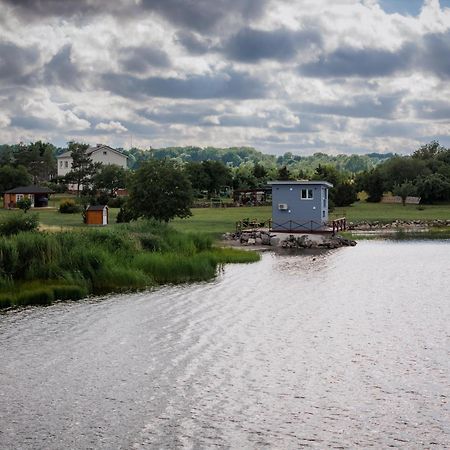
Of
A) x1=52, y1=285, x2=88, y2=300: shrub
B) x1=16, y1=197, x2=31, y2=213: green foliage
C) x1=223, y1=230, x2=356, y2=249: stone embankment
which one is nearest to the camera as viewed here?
x1=52, y1=285, x2=88, y2=300: shrub

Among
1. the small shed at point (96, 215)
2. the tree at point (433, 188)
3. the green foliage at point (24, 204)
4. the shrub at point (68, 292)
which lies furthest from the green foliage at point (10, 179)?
the shrub at point (68, 292)

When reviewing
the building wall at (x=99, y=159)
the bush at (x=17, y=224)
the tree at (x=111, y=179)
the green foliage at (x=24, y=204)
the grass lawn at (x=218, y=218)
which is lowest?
the grass lawn at (x=218, y=218)

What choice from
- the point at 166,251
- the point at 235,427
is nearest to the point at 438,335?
the point at 235,427

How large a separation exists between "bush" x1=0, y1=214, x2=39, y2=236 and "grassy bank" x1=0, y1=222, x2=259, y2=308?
313 cm

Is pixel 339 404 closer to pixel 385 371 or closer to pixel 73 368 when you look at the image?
pixel 385 371

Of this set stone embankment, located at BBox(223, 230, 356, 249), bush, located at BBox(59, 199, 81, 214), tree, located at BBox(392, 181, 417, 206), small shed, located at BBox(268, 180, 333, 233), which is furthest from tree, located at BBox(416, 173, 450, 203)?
bush, located at BBox(59, 199, 81, 214)

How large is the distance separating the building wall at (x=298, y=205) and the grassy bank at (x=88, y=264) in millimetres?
25869

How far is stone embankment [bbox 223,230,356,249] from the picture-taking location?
6200 cm

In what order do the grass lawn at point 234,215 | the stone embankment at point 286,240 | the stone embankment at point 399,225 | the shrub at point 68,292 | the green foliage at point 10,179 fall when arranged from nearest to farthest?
the shrub at point 68,292
the stone embankment at point 286,240
the grass lawn at point 234,215
the stone embankment at point 399,225
the green foliage at point 10,179

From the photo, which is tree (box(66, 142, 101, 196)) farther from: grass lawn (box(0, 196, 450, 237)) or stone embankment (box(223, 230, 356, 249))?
stone embankment (box(223, 230, 356, 249))

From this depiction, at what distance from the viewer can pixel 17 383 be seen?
66.9 feet

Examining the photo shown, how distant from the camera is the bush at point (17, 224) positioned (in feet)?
134

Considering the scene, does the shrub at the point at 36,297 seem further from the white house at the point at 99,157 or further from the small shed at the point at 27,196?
the white house at the point at 99,157

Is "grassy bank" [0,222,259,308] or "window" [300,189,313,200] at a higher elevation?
"window" [300,189,313,200]
